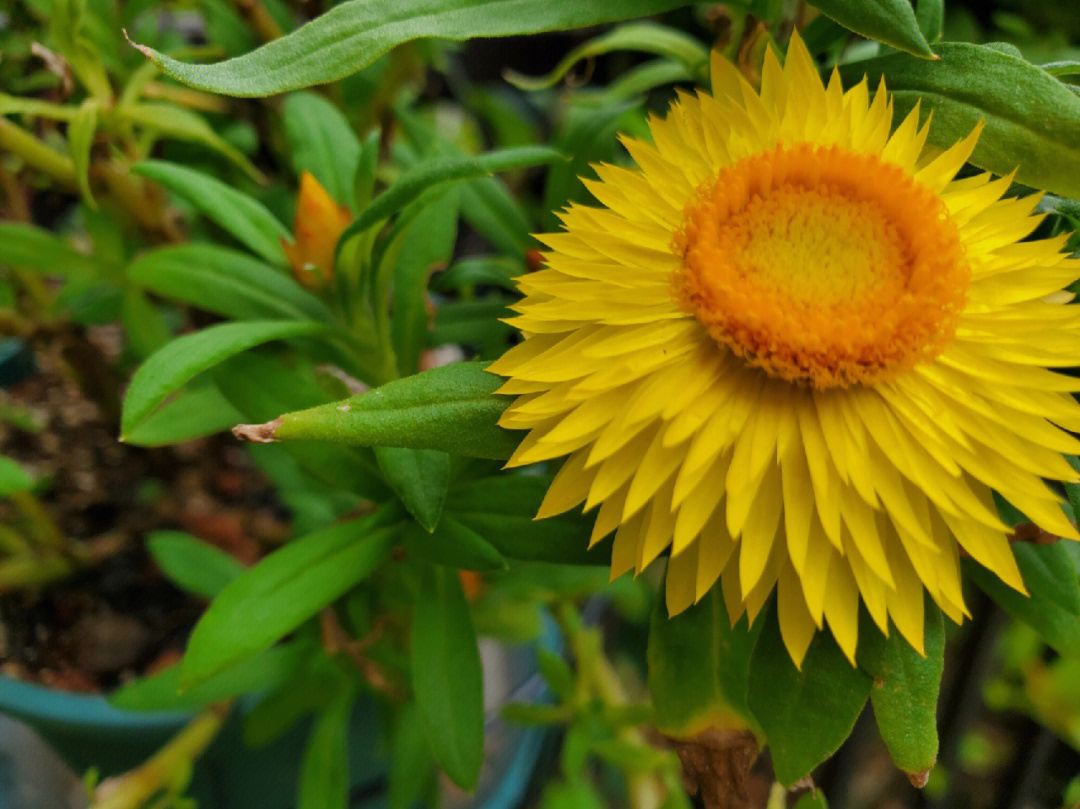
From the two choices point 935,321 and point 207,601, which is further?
point 207,601

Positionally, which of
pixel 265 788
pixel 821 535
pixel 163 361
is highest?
pixel 821 535

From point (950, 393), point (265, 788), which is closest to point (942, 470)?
point (950, 393)

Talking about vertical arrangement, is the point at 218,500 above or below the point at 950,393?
below

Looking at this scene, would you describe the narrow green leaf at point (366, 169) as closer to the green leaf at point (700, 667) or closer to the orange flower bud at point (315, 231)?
Answer: the orange flower bud at point (315, 231)

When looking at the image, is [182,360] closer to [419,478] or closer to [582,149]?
[419,478]

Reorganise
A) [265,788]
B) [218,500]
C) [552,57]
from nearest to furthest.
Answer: [265,788] < [218,500] < [552,57]

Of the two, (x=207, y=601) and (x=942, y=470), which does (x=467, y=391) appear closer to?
(x=942, y=470)

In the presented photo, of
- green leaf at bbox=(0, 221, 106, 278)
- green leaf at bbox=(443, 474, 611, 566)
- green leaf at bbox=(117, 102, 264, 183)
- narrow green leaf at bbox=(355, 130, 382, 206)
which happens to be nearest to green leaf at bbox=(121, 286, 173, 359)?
green leaf at bbox=(0, 221, 106, 278)
